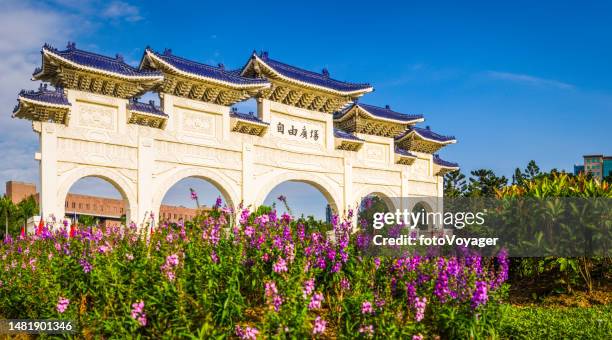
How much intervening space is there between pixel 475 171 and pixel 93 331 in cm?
4090

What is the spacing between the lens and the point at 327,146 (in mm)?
24766

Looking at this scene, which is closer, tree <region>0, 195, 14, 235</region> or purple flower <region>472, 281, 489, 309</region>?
purple flower <region>472, 281, 489, 309</region>

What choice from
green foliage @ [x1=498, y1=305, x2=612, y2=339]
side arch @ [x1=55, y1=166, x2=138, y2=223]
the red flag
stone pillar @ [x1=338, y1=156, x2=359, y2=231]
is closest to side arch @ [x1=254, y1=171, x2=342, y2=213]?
stone pillar @ [x1=338, y1=156, x2=359, y2=231]

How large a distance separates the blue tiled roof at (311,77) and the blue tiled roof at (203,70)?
127 cm

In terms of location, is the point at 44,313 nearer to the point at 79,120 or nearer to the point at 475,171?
the point at 79,120

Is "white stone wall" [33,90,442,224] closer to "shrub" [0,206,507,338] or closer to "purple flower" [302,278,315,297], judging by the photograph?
"shrub" [0,206,507,338]

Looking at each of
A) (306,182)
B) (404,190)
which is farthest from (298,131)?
(404,190)

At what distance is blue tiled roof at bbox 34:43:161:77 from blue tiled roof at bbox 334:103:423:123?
9.91 meters

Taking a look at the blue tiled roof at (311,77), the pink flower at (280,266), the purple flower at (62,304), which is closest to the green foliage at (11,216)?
the blue tiled roof at (311,77)

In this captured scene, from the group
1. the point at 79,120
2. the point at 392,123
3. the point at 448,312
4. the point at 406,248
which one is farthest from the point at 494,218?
the point at 392,123

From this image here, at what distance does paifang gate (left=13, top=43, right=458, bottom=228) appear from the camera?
1830 cm

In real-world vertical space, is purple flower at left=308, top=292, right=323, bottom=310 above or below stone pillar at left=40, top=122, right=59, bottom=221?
below

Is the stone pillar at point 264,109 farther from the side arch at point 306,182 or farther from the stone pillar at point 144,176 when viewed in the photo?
the stone pillar at point 144,176

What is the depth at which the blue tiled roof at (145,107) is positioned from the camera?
1952 centimetres
